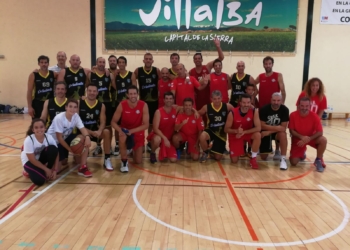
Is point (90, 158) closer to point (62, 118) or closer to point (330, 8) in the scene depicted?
point (62, 118)

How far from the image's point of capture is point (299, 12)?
9.73 meters

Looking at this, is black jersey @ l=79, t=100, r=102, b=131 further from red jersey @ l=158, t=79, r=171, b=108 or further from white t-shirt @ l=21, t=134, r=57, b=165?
red jersey @ l=158, t=79, r=171, b=108

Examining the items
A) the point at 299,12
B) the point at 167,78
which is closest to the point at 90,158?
the point at 167,78

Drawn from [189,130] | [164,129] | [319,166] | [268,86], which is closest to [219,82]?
[268,86]

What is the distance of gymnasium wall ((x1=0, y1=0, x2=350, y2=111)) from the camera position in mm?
9914

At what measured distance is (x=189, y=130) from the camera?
470cm

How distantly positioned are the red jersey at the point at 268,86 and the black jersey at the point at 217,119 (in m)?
1.03

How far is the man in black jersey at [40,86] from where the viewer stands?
15.6 feet

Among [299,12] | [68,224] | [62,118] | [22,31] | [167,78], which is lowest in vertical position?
[68,224]

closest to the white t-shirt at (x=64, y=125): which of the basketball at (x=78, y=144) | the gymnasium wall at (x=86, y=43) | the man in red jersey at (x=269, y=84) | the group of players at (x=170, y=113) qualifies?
the group of players at (x=170, y=113)

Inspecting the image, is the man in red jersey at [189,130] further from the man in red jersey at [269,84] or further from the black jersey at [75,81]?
the black jersey at [75,81]

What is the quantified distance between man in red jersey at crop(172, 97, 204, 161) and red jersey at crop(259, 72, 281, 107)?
142 centimetres

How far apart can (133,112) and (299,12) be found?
26.0ft

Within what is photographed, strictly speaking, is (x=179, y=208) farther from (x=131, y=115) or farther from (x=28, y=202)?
(x=131, y=115)
